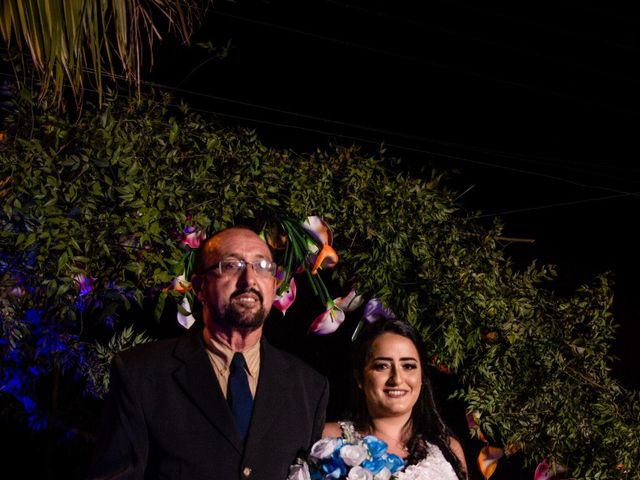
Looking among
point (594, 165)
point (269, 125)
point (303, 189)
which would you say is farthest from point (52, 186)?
point (594, 165)

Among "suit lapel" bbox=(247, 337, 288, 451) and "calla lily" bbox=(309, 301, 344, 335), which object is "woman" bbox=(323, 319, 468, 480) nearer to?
"calla lily" bbox=(309, 301, 344, 335)

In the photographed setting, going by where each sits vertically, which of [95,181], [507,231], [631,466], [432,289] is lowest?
[507,231]

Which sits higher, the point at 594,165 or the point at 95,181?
the point at 95,181

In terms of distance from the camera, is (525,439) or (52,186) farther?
(525,439)

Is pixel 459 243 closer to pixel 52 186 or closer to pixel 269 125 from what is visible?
pixel 52 186

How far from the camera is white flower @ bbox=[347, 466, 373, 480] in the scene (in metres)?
2.82

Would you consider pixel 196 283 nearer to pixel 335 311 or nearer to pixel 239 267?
pixel 239 267

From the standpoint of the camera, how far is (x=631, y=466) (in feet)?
12.7

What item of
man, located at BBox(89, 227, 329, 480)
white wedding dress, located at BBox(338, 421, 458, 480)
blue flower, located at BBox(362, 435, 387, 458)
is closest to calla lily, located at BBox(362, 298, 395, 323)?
white wedding dress, located at BBox(338, 421, 458, 480)

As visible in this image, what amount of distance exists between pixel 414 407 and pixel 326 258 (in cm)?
83

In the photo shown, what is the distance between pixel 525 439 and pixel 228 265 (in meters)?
1.72

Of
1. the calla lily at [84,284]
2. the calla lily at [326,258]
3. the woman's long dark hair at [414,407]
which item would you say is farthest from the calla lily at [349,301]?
the calla lily at [84,284]

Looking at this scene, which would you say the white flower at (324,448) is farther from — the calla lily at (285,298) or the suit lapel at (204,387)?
the calla lily at (285,298)

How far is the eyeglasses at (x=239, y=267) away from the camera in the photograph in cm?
290
